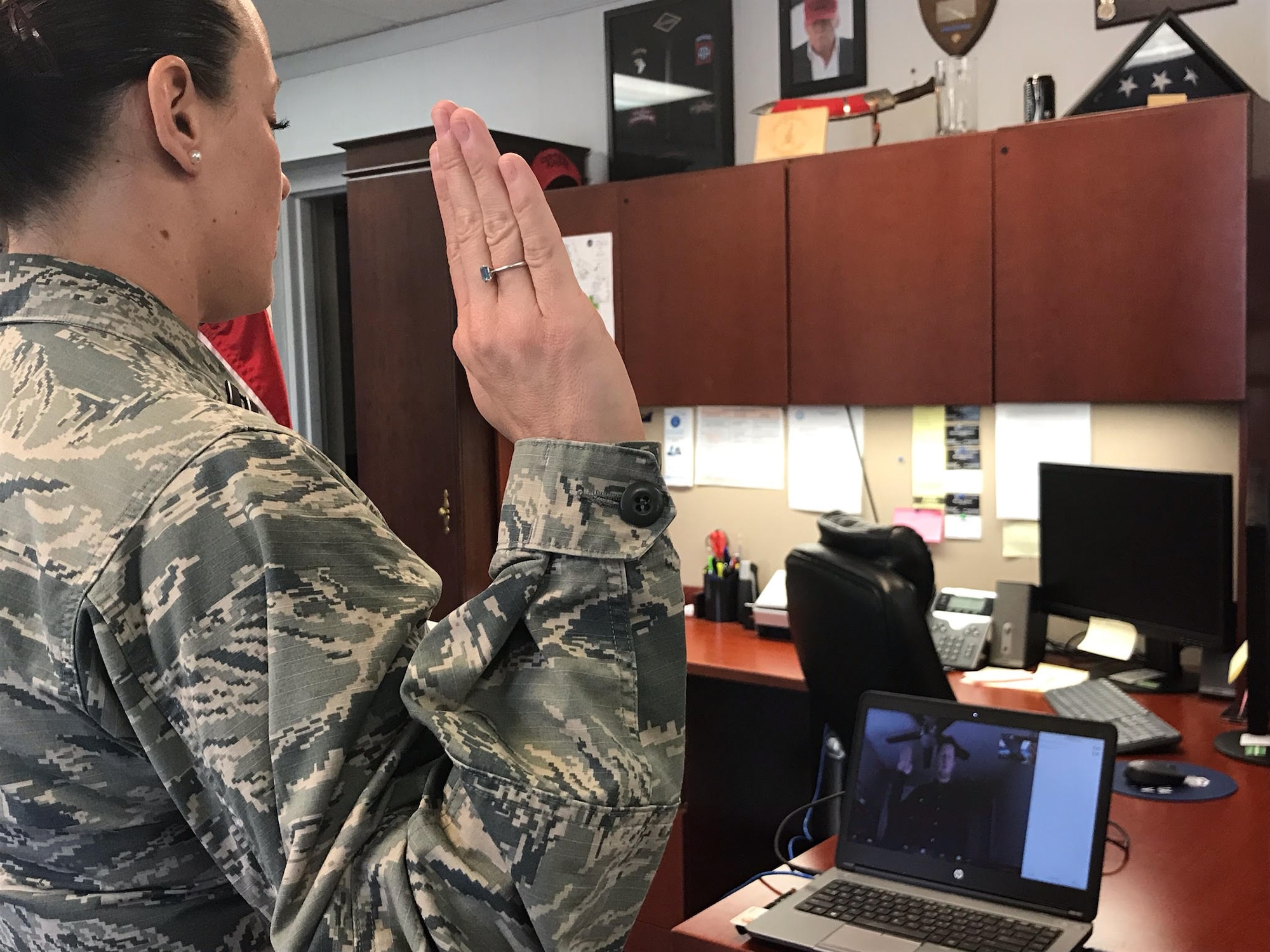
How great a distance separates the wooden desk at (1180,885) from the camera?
1366 millimetres

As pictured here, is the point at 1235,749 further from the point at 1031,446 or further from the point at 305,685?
the point at 305,685

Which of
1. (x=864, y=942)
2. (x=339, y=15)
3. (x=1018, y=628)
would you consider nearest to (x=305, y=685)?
(x=864, y=942)

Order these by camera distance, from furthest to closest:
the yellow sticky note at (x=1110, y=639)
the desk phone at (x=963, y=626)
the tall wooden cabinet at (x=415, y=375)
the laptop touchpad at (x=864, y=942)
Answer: the tall wooden cabinet at (x=415, y=375), the desk phone at (x=963, y=626), the yellow sticky note at (x=1110, y=639), the laptop touchpad at (x=864, y=942)

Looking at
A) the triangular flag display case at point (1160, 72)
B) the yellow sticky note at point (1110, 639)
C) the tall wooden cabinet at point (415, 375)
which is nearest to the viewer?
the triangular flag display case at point (1160, 72)

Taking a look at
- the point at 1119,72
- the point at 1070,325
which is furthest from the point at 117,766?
the point at 1119,72

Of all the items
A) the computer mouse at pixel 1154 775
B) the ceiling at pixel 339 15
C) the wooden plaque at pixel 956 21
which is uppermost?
the ceiling at pixel 339 15

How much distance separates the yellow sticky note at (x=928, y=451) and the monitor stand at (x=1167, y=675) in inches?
26.2

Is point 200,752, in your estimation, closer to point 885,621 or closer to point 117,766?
point 117,766

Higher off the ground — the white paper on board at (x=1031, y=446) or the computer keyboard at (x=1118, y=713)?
the white paper on board at (x=1031, y=446)

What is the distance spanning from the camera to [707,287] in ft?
10.0

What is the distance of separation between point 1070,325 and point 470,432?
5.53ft

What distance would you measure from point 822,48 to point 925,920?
2.47 m

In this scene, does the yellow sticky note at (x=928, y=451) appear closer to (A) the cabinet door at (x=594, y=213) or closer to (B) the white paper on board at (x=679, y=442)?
(B) the white paper on board at (x=679, y=442)

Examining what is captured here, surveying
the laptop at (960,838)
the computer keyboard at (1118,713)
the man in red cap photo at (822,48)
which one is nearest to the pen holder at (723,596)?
the computer keyboard at (1118,713)
